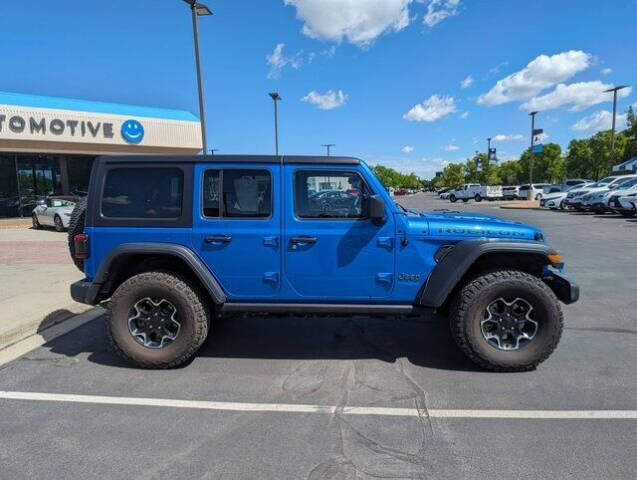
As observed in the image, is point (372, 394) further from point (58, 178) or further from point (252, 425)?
point (58, 178)

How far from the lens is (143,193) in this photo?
4039 mm

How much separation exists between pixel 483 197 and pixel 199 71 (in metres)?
41.0

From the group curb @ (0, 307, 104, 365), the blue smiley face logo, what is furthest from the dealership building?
curb @ (0, 307, 104, 365)

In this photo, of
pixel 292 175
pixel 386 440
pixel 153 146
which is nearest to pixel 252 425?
pixel 386 440

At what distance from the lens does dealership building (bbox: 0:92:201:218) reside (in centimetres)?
1966

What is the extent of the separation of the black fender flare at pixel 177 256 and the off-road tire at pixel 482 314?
2.19 meters

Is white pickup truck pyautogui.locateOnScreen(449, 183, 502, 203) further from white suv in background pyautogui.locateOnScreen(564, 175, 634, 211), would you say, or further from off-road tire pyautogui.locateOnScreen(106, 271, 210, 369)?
off-road tire pyautogui.locateOnScreen(106, 271, 210, 369)

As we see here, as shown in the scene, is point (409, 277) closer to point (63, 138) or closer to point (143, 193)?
point (143, 193)

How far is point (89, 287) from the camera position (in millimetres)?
4031

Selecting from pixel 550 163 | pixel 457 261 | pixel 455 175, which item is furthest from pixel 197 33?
pixel 455 175

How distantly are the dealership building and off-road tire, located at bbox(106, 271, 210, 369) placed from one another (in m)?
16.5

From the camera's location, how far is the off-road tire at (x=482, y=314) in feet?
12.3

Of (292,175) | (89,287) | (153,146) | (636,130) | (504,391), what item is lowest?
(504,391)

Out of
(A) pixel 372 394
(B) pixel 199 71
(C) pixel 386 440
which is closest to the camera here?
(C) pixel 386 440
